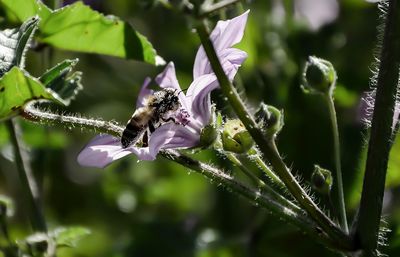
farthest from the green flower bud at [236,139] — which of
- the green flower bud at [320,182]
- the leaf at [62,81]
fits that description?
the leaf at [62,81]

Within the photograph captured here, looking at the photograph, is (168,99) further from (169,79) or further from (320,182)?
(320,182)

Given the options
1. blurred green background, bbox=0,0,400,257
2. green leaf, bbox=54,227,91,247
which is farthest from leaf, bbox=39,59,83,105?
blurred green background, bbox=0,0,400,257

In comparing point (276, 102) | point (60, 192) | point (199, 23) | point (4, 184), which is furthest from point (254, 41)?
point (199, 23)

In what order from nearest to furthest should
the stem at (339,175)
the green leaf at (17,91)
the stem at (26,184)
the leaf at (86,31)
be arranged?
1. the green leaf at (17,91)
2. the stem at (339,175)
3. the leaf at (86,31)
4. the stem at (26,184)

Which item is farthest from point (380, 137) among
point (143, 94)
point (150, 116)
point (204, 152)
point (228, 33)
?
point (204, 152)

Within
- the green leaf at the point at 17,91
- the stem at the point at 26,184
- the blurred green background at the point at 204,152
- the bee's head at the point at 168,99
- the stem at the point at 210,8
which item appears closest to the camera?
the stem at the point at 210,8

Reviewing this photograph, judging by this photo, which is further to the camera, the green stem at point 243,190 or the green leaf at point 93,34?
the green leaf at point 93,34

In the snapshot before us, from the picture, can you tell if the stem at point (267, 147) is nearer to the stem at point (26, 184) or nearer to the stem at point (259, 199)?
the stem at point (259, 199)
